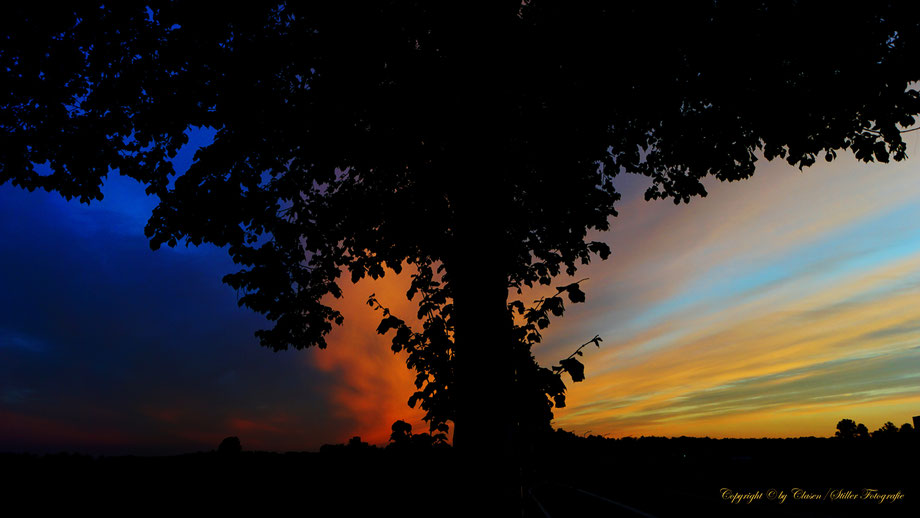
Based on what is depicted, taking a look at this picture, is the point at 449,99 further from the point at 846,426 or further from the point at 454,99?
the point at 846,426

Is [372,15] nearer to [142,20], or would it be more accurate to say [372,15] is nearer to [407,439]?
[142,20]

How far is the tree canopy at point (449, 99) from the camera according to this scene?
21.3 ft

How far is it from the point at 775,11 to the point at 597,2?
2.56 m

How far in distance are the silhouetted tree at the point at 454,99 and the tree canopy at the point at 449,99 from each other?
0.03 metres

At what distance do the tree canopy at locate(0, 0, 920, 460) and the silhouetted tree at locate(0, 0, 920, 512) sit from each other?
0.03 m

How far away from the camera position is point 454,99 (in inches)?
280

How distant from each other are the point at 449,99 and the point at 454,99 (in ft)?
0.96

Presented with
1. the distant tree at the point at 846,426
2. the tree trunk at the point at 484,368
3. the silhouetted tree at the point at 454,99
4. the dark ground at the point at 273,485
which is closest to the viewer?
the dark ground at the point at 273,485

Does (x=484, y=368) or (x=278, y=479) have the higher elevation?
(x=484, y=368)

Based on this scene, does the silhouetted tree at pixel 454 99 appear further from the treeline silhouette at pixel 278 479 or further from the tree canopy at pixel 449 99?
the treeline silhouette at pixel 278 479

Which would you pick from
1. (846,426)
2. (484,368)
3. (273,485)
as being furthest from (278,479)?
(846,426)

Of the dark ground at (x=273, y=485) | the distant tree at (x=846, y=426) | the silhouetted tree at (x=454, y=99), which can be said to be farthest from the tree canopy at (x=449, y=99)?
the distant tree at (x=846, y=426)

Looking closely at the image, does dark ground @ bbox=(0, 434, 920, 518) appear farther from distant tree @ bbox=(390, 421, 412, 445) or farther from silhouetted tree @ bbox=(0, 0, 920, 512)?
silhouetted tree @ bbox=(0, 0, 920, 512)

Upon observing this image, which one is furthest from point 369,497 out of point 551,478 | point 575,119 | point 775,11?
point 551,478
